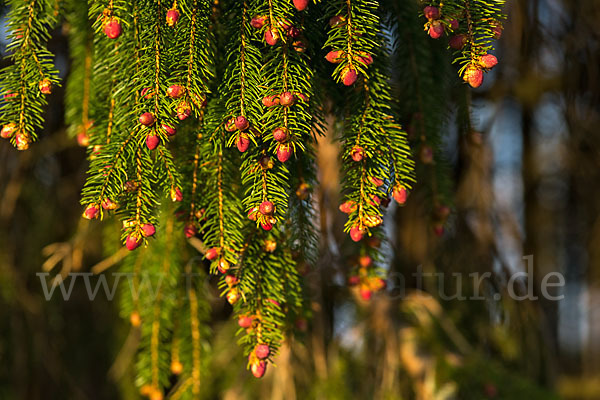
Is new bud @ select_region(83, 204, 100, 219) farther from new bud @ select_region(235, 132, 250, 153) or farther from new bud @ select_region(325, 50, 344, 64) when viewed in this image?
new bud @ select_region(325, 50, 344, 64)

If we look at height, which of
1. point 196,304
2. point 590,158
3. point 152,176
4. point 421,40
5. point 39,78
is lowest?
point 196,304

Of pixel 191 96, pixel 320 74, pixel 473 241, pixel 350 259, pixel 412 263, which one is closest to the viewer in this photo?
pixel 191 96

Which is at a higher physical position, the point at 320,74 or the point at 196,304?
the point at 320,74

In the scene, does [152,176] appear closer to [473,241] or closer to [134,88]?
[134,88]

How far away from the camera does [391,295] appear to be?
4.41ft

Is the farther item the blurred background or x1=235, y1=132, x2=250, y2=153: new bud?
the blurred background

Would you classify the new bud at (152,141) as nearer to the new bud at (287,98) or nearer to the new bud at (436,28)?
the new bud at (287,98)

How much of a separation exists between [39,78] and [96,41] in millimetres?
125

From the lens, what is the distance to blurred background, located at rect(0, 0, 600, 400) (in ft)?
4.05

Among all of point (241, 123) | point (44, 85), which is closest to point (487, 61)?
point (241, 123)

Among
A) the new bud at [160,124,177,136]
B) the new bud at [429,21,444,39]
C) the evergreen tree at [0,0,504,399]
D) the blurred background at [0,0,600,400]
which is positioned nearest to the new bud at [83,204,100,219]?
the evergreen tree at [0,0,504,399]

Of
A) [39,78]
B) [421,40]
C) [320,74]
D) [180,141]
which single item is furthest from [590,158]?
[39,78]

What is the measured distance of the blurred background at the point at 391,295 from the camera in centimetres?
123

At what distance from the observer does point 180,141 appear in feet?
2.19
